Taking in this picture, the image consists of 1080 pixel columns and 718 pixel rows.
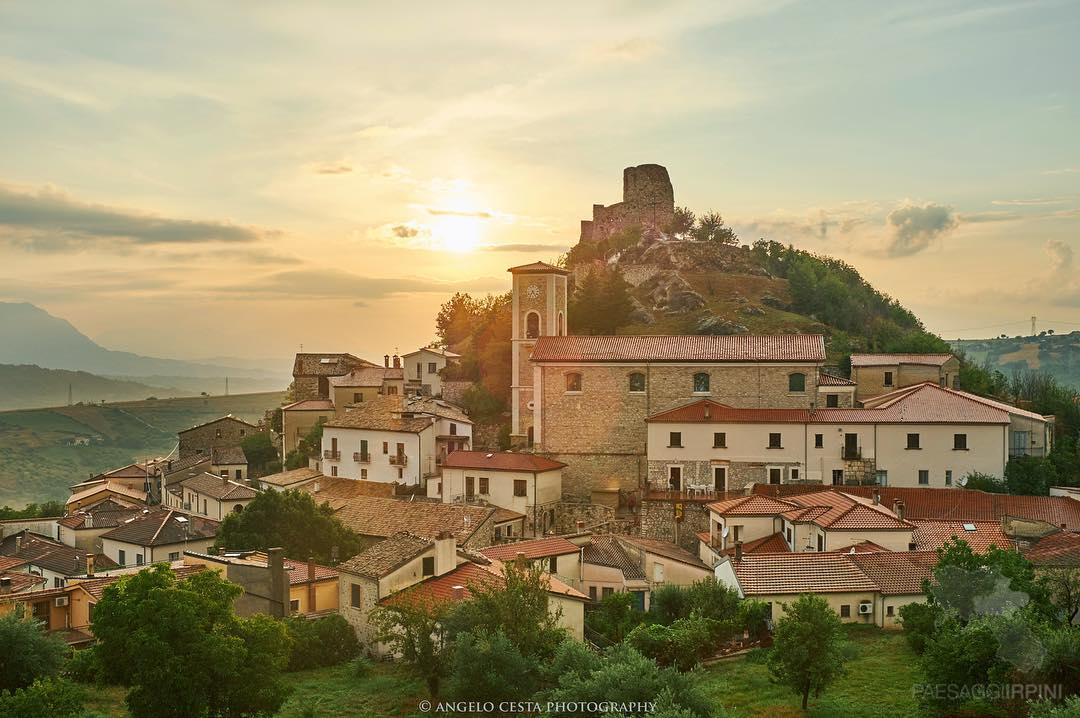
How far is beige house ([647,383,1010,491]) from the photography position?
40.0 metres

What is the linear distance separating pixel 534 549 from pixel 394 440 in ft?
49.7

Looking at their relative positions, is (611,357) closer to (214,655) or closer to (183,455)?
Answer: (214,655)

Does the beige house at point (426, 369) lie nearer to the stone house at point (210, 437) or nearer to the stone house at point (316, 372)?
the stone house at point (316, 372)

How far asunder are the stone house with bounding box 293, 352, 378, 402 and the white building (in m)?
A: 12.9

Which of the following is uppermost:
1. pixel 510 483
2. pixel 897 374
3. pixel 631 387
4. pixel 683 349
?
pixel 683 349

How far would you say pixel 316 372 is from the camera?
64.8 meters

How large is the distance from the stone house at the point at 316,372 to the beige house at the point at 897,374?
105 ft

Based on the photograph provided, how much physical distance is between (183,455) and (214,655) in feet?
150

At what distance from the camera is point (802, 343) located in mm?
44969

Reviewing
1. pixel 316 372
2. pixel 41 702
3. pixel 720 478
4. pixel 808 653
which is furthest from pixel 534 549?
pixel 316 372

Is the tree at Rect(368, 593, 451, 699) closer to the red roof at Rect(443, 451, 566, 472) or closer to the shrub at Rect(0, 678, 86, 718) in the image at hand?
the shrub at Rect(0, 678, 86, 718)

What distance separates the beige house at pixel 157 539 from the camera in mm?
41156

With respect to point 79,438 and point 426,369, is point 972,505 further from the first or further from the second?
point 79,438

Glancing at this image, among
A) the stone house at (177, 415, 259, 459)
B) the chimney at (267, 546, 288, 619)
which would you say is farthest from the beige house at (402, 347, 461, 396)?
the chimney at (267, 546, 288, 619)
